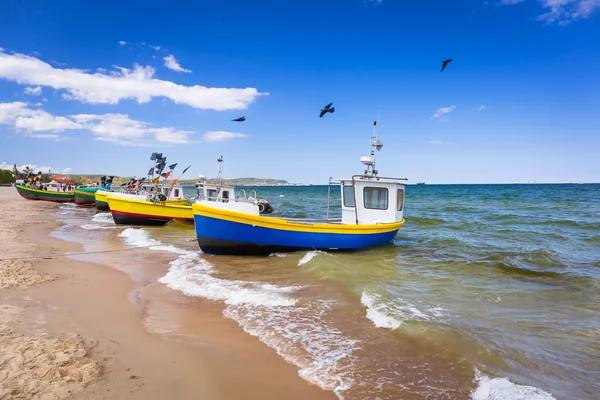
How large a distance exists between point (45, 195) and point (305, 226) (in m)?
36.0

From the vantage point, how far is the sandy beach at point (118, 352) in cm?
405

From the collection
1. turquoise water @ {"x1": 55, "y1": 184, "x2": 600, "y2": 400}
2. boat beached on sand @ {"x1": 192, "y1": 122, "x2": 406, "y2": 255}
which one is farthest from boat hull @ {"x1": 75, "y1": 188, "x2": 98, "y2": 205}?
boat beached on sand @ {"x1": 192, "y1": 122, "x2": 406, "y2": 255}

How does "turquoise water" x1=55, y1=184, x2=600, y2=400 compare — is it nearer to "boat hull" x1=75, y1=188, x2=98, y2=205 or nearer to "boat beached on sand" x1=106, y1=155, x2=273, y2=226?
"boat beached on sand" x1=106, y1=155, x2=273, y2=226

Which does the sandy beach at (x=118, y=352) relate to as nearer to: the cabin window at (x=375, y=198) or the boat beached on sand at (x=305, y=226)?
the boat beached on sand at (x=305, y=226)

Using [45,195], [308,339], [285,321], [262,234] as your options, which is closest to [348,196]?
[262,234]

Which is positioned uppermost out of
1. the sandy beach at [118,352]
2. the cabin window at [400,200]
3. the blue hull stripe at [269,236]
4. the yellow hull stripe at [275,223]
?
the cabin window at [400,200]

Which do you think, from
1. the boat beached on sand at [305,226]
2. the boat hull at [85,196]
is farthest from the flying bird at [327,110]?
the boat hull at [85,196]

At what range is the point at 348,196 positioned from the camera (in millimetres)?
13766

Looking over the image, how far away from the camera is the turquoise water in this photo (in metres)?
4.69

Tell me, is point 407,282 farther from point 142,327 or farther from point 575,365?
point 142,327

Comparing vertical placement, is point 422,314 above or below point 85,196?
below

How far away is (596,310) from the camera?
25.0ft

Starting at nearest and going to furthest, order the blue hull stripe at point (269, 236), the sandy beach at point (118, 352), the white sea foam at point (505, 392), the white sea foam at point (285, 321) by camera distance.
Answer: the sandy beach at point (118, 352) < the white sea foam at point (505, 392) < the white sea foam at point (285, 321) < the blue hull stripe at point (269, 236)

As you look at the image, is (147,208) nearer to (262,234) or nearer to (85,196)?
(262,234)
